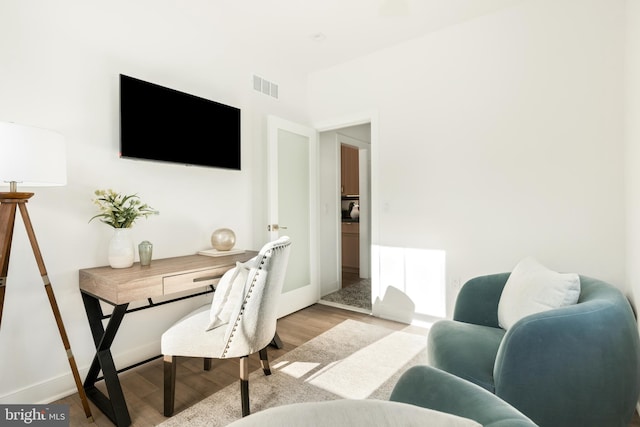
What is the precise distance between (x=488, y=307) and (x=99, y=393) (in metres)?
2.42

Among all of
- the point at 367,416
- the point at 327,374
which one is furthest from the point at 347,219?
the point at 367,416

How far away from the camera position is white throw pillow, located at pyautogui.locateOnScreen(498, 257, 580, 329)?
1479 mm

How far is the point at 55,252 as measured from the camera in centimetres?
198

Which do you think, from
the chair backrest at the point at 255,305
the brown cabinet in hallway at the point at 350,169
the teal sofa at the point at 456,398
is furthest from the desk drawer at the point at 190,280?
the brown cabinet in hallway at the point at 350,169

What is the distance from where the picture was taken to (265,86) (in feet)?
11.0

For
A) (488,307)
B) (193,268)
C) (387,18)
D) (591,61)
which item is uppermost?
(387,18)

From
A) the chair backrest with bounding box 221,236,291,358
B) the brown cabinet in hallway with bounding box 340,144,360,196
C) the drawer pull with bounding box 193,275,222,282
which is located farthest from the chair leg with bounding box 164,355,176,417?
the brown cabinet in hallway with bounding box 340,144,360,196

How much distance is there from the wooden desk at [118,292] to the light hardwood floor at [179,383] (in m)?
0.09

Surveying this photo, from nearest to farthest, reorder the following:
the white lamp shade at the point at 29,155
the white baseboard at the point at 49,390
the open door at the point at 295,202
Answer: the white lamp shade at the point at 29,155 → the white baseboard at the point at 49,390 → the open door at the point at 295,202

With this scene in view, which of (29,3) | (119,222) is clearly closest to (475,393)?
(119,222)

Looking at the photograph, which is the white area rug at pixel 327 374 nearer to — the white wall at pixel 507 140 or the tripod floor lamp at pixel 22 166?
the white wall at pixel 507 140

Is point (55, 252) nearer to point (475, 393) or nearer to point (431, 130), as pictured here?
point (475, 393)

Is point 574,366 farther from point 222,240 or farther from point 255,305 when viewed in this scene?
point 222,240

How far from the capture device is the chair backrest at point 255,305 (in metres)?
1.76
